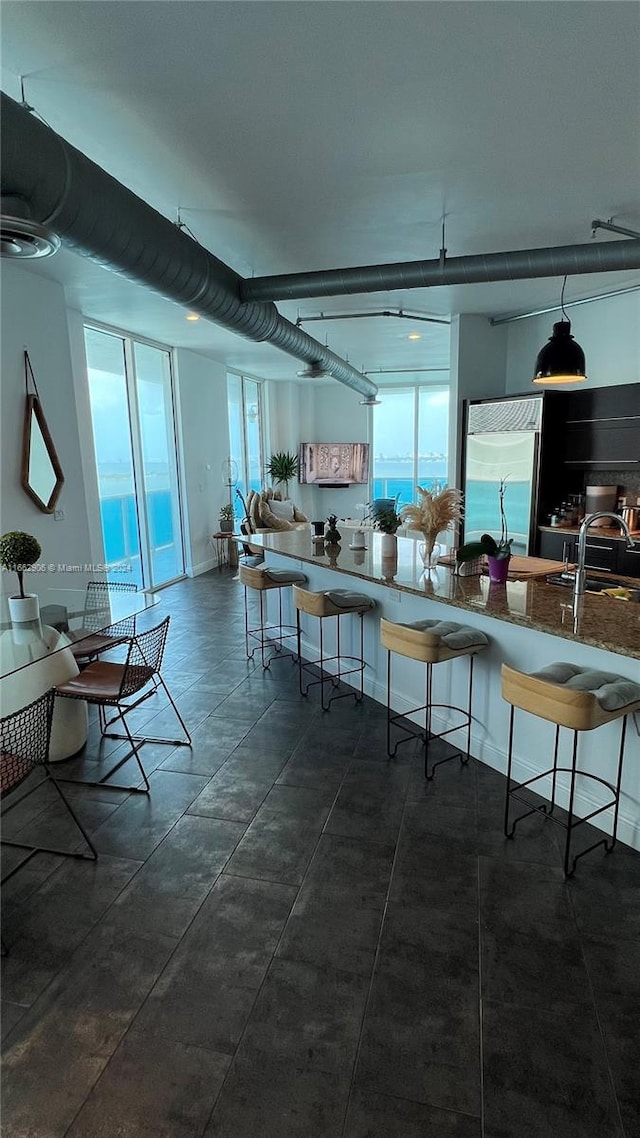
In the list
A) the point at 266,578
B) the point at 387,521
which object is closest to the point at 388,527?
the point at 387,521

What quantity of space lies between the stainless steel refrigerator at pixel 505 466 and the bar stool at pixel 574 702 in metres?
3.43

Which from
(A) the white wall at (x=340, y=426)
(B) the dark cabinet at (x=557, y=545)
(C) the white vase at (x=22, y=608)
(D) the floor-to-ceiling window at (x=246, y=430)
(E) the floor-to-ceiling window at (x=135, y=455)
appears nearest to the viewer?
(C) the white vase at (x=22, y=608)

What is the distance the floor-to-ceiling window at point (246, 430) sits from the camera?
988cm

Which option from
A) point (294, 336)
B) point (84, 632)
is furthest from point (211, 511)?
point (84, 632)

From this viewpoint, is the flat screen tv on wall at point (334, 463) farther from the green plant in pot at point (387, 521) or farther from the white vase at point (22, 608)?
the white vase at point (22, 608)

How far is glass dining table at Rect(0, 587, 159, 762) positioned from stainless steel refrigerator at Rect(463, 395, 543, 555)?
3647 mm

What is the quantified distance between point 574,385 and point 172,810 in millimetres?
5460

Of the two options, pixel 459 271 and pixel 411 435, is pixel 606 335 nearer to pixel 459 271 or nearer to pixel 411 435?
pixel 459 271

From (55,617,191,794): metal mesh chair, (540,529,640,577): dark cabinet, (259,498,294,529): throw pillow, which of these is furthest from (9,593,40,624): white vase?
(259,498,294,529): throw pillow

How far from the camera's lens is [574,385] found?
5.88 meters

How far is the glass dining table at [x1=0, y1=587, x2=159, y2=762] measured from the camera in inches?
107

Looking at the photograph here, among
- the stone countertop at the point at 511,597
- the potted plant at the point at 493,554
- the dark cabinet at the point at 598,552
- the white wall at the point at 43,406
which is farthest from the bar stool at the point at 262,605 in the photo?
the dark cabinet at the point at 598,552

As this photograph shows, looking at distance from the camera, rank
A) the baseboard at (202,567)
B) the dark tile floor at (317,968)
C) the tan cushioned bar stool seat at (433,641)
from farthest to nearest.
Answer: the baseboard at (202,567) → the tan cushioned bar stool seat at (433,641) → the dark tile floor at (317,968)

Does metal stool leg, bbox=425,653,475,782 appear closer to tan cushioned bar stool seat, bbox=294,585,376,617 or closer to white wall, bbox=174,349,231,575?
tan cushioned bar stool seat, bbox=294,585,376,617
